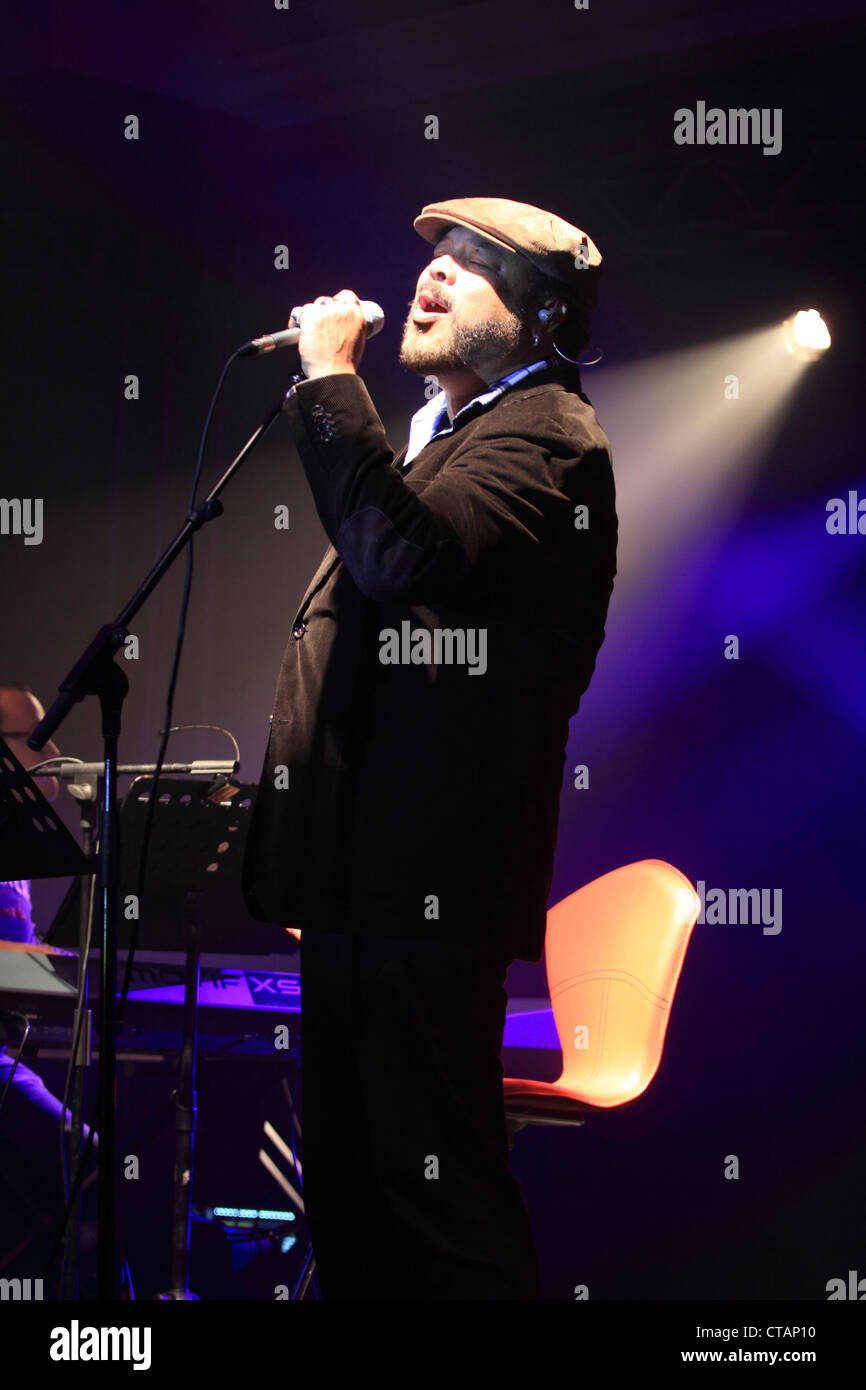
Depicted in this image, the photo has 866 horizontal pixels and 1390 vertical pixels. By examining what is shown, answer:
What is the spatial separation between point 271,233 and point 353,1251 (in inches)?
212

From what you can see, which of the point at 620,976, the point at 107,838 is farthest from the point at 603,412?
the point at 107,838

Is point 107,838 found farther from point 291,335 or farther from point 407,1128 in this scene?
point 291,335

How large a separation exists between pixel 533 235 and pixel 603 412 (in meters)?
3.85

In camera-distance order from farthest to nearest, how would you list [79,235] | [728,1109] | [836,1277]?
1. [79,235]
2. [728,1109]
3. [836,1277]

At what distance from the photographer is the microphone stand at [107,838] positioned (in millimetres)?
1707

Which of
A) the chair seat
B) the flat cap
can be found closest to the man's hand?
the flat cap

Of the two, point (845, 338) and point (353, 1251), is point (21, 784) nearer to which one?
point (353, 1251)

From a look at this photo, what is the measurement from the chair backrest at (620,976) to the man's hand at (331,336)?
144cm

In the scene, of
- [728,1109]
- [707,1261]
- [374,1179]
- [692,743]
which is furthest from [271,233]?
[374,1179]

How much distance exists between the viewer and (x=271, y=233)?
6023mm

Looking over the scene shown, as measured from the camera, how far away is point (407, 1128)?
1600mm

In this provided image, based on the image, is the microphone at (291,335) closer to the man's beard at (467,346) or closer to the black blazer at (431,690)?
the man's beard at (467,346)

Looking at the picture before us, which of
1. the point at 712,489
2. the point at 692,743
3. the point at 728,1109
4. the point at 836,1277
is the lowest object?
the point at 836,1277

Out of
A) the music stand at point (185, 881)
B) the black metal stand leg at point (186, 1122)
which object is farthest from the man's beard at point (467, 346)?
the black metal stand leg at point (186, 1122)
